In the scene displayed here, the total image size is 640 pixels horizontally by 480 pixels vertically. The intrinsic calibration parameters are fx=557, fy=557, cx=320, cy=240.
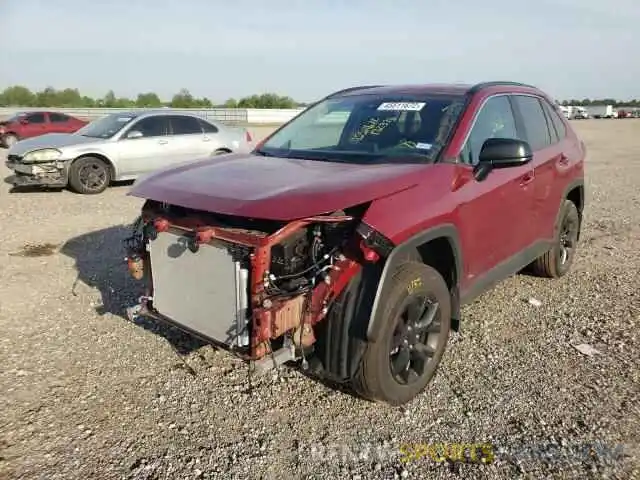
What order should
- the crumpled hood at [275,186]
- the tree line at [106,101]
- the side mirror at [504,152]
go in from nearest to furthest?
the crumpled hood at [275,186]
the side mirror at [504,152]
the tree line at [106,101]

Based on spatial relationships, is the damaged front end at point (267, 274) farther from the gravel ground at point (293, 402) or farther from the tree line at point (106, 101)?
the tree line at point (106, 101)

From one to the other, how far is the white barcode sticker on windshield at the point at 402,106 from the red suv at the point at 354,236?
1cm

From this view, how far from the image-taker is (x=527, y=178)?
14.2 ft

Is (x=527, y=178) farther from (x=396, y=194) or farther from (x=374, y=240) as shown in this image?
(x=374, y=240)

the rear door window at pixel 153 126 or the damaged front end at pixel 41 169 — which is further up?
the rear door window at pixel 153 126

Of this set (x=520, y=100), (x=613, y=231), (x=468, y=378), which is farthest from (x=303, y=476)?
(x=613, y=231)

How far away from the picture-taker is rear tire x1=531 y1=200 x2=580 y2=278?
529cm

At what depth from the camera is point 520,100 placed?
4734mm

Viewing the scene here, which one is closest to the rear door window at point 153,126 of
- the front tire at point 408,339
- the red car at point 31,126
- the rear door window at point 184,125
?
the rear door window at point 184,125

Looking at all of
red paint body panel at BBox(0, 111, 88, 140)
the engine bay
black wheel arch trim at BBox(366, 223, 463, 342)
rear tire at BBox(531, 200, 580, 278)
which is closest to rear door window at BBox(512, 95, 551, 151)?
rear tire at BBox(531, 200, 580, 278)

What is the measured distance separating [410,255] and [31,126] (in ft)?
70.9

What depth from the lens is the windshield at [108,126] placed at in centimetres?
1103


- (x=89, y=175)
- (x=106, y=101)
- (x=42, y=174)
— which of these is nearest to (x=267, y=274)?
(x=89, y=175)

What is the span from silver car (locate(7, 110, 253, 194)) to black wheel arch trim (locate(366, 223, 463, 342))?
26.8ft
